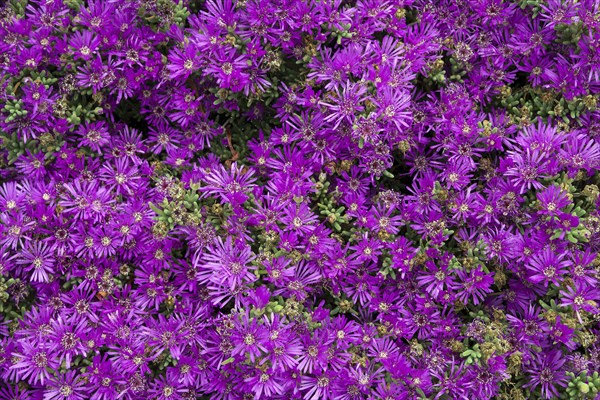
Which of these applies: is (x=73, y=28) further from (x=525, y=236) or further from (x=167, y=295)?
(x=525, y=236)

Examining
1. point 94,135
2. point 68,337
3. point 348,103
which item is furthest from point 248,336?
point 94,135

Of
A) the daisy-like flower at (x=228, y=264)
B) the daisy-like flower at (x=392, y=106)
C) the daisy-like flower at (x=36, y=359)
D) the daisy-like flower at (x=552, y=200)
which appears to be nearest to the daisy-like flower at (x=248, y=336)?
the daisy-like flower at (x=228, y=264)

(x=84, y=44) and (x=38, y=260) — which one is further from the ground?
(x=84, y=44)

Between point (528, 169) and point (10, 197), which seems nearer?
point (528, 169)

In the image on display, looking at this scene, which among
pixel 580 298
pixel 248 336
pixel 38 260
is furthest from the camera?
pixel 38 260

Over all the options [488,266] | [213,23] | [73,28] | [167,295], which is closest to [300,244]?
[167,295]

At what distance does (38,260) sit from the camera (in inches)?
87.1

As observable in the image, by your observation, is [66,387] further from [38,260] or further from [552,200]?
[552,200]

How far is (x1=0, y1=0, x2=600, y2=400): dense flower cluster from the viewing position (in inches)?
82.8

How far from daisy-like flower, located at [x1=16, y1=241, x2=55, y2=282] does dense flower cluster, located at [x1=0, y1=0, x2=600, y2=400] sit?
1cm

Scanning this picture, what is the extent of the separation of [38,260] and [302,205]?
3.33 feet

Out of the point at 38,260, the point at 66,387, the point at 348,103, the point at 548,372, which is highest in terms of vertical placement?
the point at 348,103

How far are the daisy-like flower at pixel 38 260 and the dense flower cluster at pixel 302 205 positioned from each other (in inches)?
0.4

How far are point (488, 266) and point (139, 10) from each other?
1669 mm
